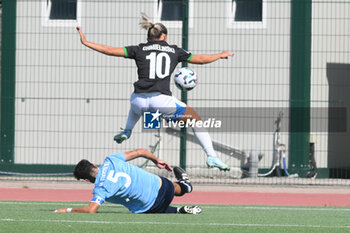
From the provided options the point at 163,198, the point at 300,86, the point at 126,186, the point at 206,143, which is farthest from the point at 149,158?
the point at 300,86

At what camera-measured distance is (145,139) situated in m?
17.5

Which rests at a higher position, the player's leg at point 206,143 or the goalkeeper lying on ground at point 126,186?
the player's leg at point 206,143

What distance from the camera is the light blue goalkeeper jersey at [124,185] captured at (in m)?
9.20

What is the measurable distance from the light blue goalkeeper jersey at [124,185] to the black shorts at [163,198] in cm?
5

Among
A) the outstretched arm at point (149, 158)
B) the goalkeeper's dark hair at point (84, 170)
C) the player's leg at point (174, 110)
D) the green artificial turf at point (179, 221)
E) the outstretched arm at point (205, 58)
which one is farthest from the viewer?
the outstretched arm at point (205, 58)

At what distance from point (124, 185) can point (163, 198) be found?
1.80ft

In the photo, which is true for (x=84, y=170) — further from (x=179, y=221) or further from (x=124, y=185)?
(x=179, y=221)

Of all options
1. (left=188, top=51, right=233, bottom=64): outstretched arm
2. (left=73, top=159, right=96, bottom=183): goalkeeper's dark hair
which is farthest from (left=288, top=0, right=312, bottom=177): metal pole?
(left=73, top=159, right=96, bottom=183): goalkeeper's dark hair

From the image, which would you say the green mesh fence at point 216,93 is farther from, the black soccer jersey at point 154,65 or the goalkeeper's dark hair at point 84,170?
the goalkeeper's dark hair at point 84,170

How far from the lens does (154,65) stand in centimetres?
988

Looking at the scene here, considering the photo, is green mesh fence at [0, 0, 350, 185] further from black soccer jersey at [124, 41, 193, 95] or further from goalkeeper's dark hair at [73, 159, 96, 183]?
goalkeeper's dark hair at [73, 159, 96, 183]

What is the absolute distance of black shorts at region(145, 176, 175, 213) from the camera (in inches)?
379

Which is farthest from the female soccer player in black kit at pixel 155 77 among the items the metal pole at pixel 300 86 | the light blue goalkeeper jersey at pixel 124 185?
the metal pole at pixel 300 86

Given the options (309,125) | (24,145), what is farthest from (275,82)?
(24,145)
